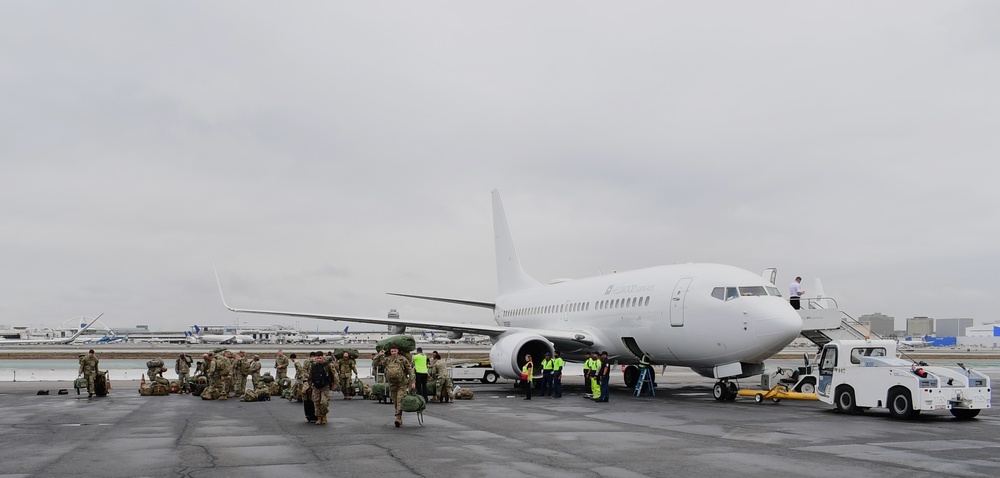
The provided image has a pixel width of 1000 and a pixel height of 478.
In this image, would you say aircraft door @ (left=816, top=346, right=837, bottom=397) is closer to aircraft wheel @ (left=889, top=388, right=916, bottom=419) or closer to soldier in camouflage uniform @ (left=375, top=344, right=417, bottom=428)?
aircraft wheel @ (left=889, top=388, right=916, bottom=419)

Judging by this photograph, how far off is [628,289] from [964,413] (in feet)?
36.6

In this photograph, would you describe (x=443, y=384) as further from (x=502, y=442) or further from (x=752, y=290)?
(x=502, y=442)

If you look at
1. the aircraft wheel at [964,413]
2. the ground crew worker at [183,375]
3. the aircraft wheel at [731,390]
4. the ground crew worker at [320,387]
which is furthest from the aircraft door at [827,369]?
the ground crew worker at [183,375]

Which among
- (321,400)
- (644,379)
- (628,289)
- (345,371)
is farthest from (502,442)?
(644,379)

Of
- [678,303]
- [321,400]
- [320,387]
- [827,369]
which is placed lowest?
[321,400]

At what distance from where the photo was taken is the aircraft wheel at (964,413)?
57.0 ft

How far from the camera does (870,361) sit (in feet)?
61.2

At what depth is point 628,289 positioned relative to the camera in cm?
2678

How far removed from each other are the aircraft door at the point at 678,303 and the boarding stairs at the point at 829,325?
12.5ft

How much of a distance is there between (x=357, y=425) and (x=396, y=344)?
1.88 metres

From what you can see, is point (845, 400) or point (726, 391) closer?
point (845, 400)

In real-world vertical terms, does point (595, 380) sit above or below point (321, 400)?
above

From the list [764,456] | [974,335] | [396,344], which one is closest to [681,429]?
[764,456]

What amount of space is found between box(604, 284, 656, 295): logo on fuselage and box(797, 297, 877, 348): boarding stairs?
15.3ft
